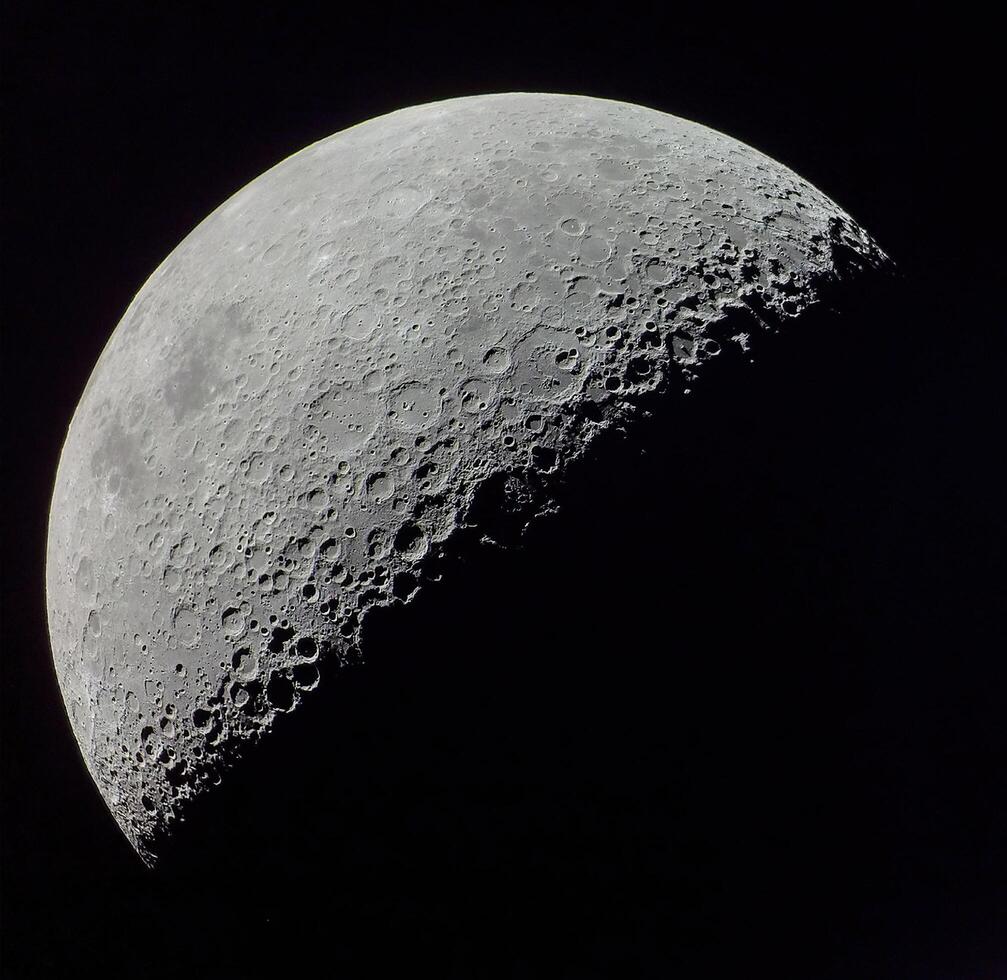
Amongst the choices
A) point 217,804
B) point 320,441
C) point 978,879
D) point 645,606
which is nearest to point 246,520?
point 320,441

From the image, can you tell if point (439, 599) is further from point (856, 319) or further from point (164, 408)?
point (856, 319)

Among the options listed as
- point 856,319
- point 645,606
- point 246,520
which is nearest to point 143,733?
point 246,520

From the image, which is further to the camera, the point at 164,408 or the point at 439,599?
the point at 164,408

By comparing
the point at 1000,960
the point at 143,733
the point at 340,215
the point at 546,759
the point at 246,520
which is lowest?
the point at 1000,960

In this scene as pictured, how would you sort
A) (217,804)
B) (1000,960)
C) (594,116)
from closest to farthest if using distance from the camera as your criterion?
(217,804) → (1000,960) → (594,116)

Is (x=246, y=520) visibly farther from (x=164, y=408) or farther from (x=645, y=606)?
(x=645, y=606)

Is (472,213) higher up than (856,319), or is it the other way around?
(472,213)

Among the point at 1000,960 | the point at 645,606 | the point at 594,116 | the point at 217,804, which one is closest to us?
the point at 645,606
